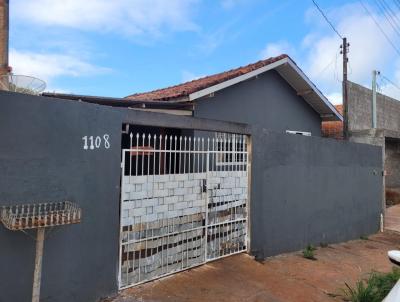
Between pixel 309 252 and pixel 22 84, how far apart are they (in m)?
6.21

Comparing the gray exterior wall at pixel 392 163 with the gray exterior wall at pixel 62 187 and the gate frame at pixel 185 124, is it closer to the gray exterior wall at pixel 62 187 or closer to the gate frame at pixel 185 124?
the gate frame at pixel 185 124

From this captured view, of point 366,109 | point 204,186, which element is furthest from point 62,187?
point 366,109

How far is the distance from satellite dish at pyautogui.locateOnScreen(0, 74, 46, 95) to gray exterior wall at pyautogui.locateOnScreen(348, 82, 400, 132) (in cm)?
1184

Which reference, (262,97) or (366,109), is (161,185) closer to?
(262,97)

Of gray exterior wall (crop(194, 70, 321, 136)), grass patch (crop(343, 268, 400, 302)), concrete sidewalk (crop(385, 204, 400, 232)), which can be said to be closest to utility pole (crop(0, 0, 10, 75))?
gray exterior wall (crop(194, 70, 321, 136))

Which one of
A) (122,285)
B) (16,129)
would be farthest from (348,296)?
(16,129)

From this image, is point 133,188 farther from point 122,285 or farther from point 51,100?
point 51,100

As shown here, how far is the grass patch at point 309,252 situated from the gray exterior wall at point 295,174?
0.12 meters

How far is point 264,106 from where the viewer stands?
10977 mm

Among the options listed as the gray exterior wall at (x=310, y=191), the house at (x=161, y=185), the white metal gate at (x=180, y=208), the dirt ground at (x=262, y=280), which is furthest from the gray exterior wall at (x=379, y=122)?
the white metal gate at (x=180, y=208)

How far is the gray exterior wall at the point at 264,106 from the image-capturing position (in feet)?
31.1

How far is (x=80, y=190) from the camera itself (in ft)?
14.1

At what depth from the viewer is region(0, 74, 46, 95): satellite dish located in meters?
4.29

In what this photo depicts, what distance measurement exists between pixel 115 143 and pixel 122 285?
177cm
